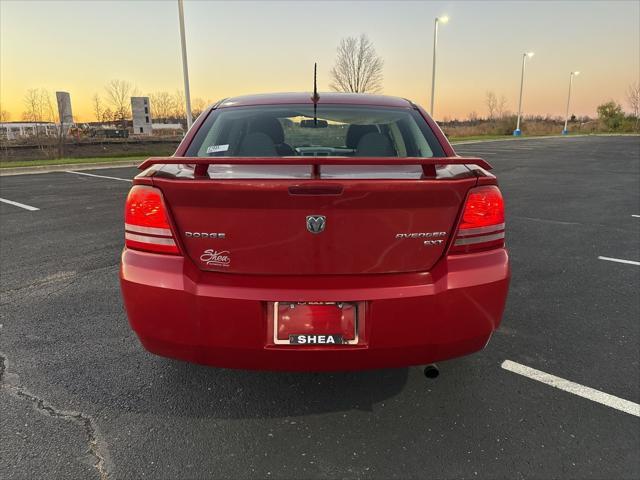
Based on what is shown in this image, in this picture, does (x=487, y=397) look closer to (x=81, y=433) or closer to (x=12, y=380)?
(x=81, y=433)

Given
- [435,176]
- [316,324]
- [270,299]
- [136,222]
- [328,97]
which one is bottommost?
[316,324]

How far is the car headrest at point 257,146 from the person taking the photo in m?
2.57

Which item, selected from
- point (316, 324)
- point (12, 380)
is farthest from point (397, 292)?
point (12, 380)

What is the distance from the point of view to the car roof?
2.91 meters

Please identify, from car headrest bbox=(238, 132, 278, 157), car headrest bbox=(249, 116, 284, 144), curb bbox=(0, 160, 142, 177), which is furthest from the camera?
curb bbox=(0, 160, 142, 177)

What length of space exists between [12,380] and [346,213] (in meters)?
2.20

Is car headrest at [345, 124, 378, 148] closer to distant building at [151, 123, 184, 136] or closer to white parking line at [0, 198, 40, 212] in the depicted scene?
white parking line at [0, 198, 40, 212]

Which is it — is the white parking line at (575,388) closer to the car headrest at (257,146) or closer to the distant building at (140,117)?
the car headrest at (257,146)

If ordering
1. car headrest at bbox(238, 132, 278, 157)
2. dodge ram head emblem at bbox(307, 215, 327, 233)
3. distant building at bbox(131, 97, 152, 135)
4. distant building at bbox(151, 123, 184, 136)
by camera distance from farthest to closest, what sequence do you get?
distant building at bbox(151, 123, 184, 136), distant building at bbox(131, 97, 152, 135), car headrest at bbox(238, 132, 278, 157), dodge ram head emblem at bbox(307, 215, 327, 233)

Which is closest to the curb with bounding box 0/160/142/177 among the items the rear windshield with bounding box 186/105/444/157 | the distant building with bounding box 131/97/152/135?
the rear windshield with bounding box 186/105/444/157

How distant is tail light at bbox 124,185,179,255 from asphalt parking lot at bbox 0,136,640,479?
2.97ft

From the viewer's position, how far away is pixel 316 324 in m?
1.84

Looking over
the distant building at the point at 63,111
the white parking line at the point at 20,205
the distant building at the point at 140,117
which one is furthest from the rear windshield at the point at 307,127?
the distant building at the point at 140,117

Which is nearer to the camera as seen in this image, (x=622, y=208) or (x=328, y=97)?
(x=328, y=97)
